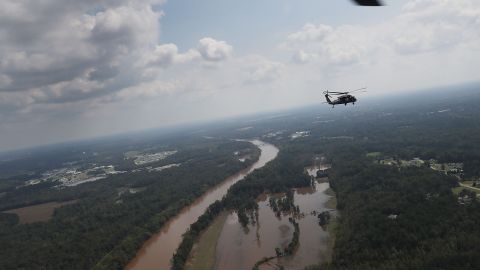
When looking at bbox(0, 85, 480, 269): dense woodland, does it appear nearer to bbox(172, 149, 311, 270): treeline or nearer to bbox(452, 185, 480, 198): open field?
bbox(172, 149, 311, 270): treeline

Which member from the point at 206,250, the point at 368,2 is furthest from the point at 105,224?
the point at 368,2

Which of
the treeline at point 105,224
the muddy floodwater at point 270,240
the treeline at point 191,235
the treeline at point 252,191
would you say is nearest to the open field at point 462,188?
the muddy floodwater at point 270,240

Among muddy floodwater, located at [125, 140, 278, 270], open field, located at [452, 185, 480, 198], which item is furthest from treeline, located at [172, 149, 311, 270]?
open field, located at [452, 185, 480, 198]

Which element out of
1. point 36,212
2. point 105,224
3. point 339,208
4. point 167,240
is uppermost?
point 105,224

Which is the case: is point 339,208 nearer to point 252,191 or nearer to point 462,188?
point 462,188

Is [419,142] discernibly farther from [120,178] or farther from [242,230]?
[120,178]

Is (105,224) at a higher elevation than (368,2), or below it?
below

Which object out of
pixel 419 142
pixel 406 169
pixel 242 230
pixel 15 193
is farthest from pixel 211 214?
pixel 15 193

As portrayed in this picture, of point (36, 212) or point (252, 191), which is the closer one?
point (252, 191)
